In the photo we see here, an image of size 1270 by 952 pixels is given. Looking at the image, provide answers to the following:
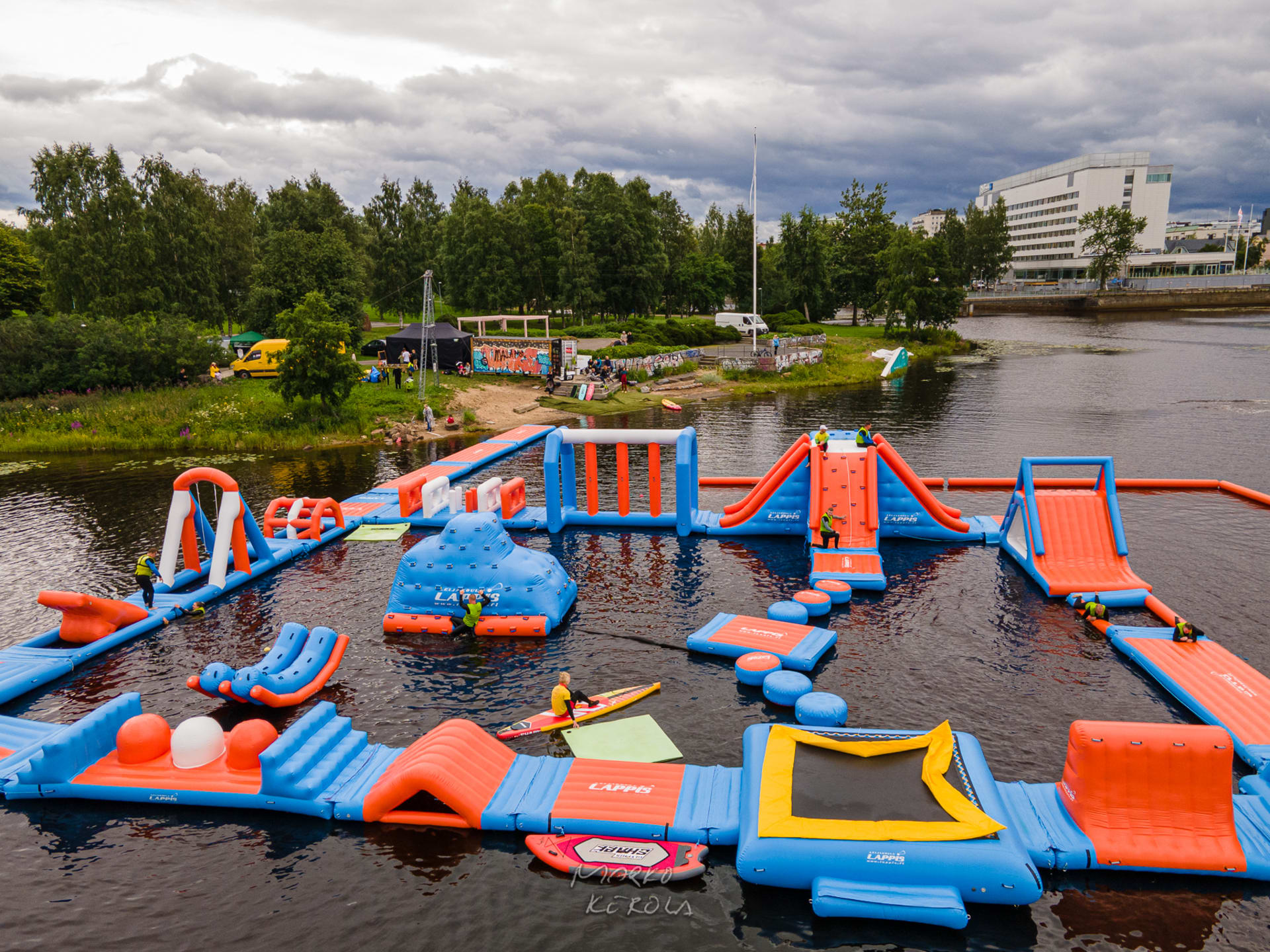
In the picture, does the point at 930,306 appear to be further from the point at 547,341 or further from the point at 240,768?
the point at 240,768

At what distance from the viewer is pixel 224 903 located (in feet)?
35.0

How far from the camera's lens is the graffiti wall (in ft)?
183

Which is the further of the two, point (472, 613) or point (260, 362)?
point (260, 362)

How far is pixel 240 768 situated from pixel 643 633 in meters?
8.74

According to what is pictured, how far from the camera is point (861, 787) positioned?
11312mm

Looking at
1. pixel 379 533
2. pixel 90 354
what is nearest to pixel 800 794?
pixel 379 533

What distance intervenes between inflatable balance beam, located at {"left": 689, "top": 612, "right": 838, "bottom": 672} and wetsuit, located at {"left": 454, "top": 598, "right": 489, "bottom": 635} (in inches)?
198

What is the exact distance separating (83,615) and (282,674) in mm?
6427

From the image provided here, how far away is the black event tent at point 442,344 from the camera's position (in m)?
54.6

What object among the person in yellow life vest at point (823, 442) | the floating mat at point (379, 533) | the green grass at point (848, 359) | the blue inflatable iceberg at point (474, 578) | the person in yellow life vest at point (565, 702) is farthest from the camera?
the green grass at point (848, 359)

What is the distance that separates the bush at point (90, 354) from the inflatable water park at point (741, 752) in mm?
29536

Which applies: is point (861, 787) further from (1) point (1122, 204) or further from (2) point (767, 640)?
(1) point (1122, 204)

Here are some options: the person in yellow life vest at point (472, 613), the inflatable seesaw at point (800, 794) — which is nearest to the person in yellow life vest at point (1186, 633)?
the inflatable seesaw at point (800, 794)

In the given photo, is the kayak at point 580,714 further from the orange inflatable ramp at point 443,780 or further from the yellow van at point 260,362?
the yellow van at point 260,362
